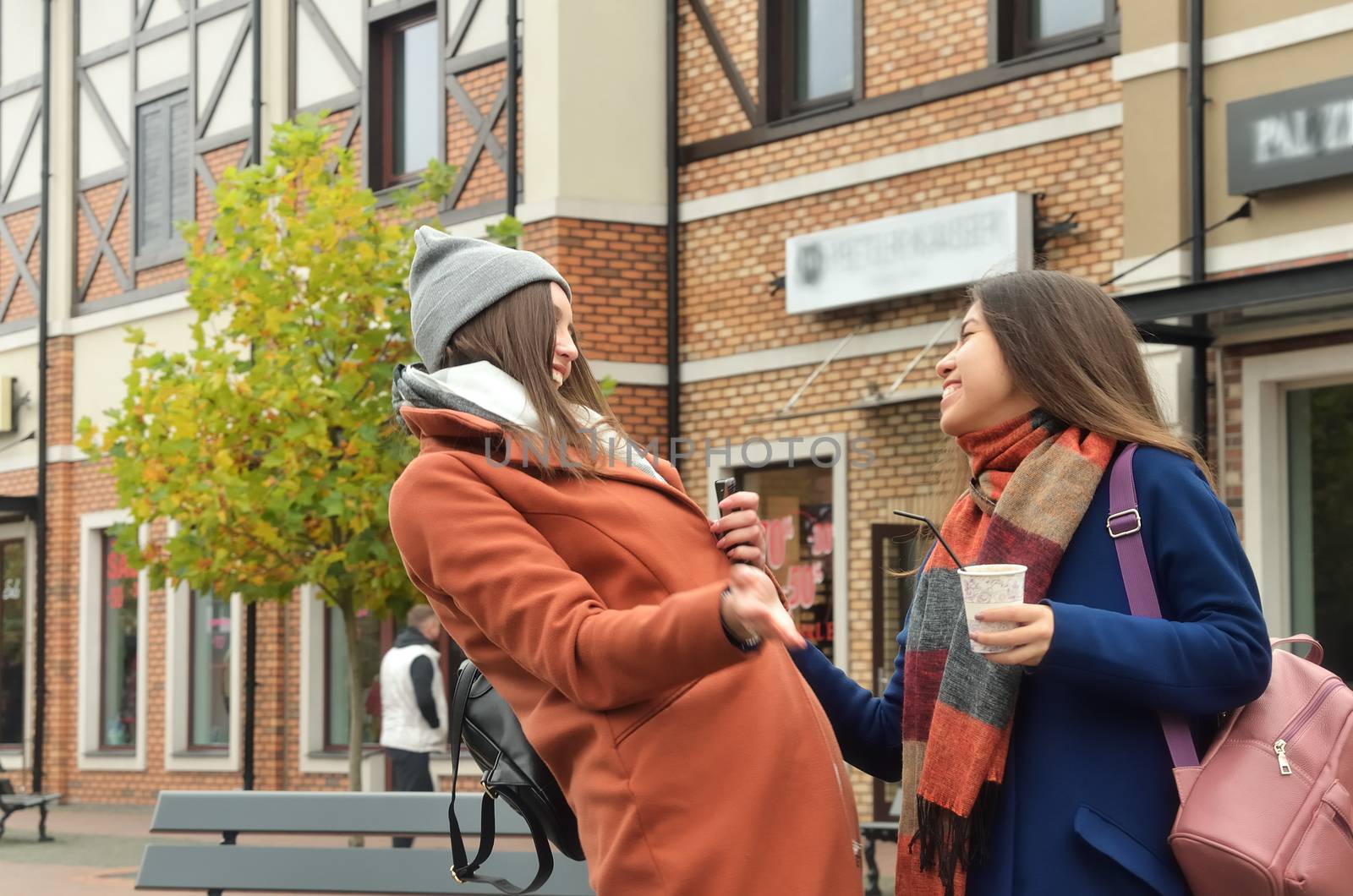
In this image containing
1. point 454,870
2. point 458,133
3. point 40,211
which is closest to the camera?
point 454,870

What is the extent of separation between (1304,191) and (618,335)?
615 cm

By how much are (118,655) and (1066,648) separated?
20716 mm

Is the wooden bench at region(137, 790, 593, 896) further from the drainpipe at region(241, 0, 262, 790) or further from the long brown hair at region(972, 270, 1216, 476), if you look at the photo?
the drainpipe at region(241, 0, 262, 790)

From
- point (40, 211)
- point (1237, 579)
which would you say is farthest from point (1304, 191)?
point (40, 211)

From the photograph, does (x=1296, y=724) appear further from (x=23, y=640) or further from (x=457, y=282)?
(x=23, y=640)

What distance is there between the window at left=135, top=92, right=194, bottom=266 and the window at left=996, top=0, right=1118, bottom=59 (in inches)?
411

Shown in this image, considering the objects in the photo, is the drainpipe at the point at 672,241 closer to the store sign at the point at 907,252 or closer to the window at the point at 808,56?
the window at the point at 808,56

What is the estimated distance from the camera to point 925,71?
46.8ft

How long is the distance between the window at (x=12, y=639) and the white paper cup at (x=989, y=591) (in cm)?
2224

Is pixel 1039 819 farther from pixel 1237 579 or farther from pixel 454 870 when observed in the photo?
pixel 454 870

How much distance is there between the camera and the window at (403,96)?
1798 centimetres

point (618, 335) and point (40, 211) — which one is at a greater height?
point (40, 211)

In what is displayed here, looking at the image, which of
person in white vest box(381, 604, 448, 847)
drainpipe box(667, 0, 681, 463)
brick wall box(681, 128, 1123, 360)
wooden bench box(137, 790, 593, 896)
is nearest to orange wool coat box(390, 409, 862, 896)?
wooden bench box(137, 790, 593, 896)

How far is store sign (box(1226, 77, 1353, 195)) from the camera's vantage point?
11211 mm
